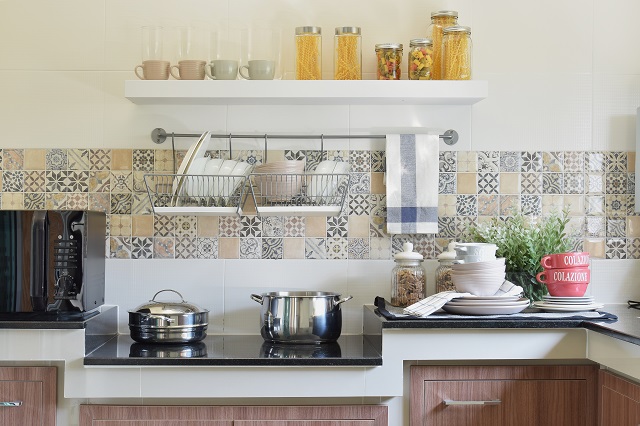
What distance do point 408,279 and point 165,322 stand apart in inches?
31.4

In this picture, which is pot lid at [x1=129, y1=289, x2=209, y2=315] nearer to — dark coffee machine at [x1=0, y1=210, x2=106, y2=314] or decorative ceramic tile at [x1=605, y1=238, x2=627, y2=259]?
dark coffee machine at [x1=0, y1=210, x2=106, y2=314]

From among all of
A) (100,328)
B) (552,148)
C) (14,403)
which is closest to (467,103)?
(552,148)

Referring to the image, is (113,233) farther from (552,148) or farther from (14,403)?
(552,148)

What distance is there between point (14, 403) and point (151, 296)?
0.65 m

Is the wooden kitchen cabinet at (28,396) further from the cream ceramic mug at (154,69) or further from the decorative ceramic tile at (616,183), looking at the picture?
the decorative ceramic tile at (616,183)

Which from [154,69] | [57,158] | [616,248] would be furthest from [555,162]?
[57,158]

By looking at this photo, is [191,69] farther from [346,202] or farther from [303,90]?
[346,202]

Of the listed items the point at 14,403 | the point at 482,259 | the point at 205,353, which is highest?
the point at 482,259

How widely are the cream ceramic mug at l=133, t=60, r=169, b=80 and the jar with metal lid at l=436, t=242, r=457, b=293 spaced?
3.65 feet

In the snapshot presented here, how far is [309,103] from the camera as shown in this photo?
2.93 metres

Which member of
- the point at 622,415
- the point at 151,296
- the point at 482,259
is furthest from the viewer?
the point at 151,296

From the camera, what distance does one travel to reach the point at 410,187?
2900 millimetres

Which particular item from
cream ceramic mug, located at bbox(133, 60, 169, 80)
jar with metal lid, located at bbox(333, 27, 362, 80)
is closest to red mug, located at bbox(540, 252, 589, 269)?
jar with metal lid, located at bbox(333, 27, 362, 80)

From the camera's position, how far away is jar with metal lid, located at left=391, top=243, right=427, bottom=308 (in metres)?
2.71
